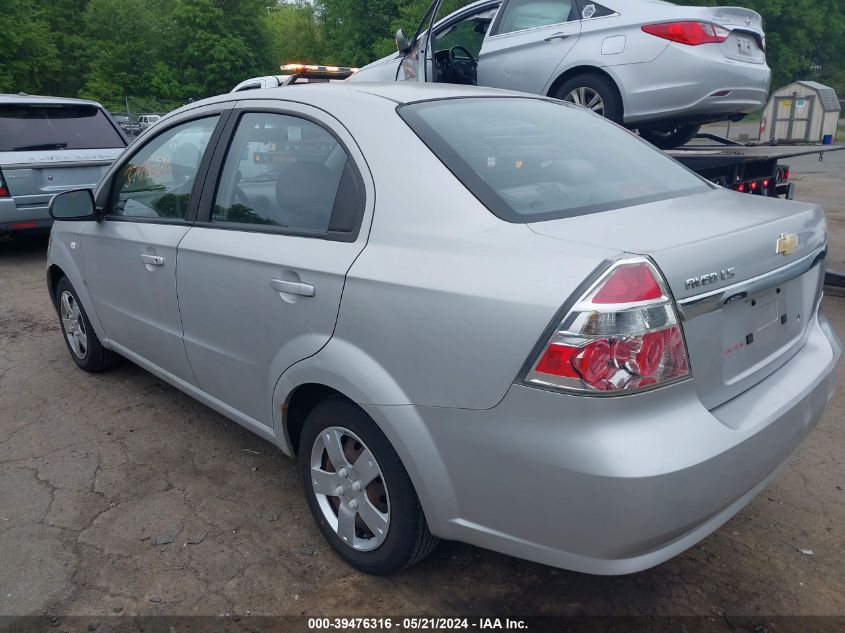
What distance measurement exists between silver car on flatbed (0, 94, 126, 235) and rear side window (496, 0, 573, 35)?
14.9ft

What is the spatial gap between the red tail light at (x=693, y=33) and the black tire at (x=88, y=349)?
15.7 feet

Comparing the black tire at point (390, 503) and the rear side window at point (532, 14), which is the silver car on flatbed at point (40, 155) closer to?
the rear side window at point (532, 14)

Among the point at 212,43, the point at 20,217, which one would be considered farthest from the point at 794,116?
the point at 212,43

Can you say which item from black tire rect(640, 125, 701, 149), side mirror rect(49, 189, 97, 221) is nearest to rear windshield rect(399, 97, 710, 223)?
side mirror rect(49, 189, 97, 221)

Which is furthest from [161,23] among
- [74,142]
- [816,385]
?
[816,385]

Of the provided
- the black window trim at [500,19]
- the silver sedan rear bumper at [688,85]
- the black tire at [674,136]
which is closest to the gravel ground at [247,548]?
the silver sedan rear bumper at [688,85]

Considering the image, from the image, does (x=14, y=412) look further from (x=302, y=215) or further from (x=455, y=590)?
(x=455, y=590)

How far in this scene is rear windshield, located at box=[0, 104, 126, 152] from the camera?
299 inches

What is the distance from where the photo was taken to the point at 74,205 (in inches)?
149

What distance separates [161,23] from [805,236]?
4713 centimetres

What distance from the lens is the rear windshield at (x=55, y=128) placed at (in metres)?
7.61

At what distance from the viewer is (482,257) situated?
206 cm

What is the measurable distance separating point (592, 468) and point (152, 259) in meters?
2.38

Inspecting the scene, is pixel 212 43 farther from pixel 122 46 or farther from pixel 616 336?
pixel 616 336
